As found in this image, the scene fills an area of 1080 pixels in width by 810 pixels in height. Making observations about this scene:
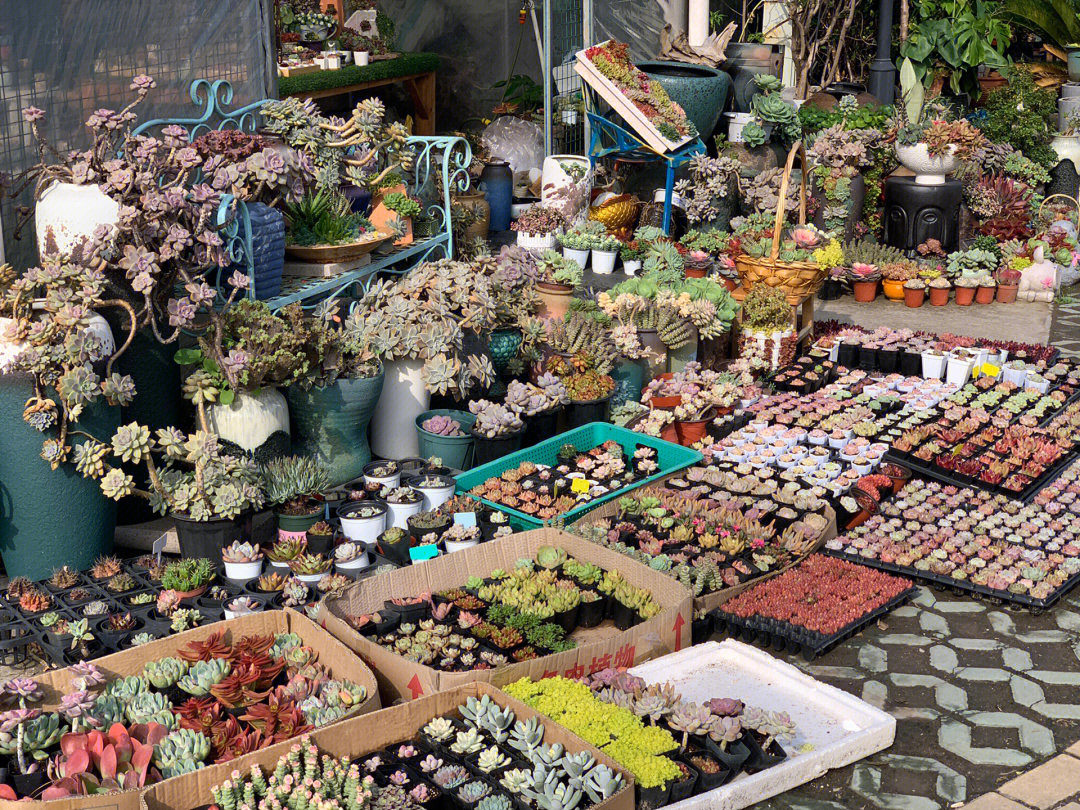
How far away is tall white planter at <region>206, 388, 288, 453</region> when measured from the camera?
17.6 feet

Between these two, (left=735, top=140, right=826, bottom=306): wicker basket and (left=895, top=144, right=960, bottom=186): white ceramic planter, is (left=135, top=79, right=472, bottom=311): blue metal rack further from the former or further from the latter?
(left=895, top=144, right=960, bottom=186): white ceramic planter

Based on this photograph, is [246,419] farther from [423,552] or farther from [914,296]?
[914,296]

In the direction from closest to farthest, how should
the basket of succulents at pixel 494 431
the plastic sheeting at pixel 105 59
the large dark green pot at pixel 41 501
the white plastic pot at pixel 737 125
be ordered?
the large dark green pot at pixel 41 501, the plastic sheeting at pixel 105 59, the basket of succulents at pixel 494 431, the white plastic pot at pixel 737 125

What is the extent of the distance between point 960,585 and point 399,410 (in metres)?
2.75

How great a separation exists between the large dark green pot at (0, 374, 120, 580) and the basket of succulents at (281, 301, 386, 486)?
2.97 feet

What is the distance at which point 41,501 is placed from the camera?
499 centimetres

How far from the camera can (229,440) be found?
538cm

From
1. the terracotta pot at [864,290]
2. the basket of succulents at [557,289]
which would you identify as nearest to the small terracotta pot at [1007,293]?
the terracotta pot at [864,290]

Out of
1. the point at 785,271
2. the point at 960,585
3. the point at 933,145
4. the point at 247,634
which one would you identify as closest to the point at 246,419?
the point at 247,634

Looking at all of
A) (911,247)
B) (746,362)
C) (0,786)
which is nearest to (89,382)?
(0,786)

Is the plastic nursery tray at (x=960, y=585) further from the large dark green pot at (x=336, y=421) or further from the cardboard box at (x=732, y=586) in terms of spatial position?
the large dark green pot at (x=336, y=421)

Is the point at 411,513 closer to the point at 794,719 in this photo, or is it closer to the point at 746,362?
the point at 794,719

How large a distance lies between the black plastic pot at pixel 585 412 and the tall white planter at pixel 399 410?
2.56ft

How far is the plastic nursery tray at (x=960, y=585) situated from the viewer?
5.15 meters
